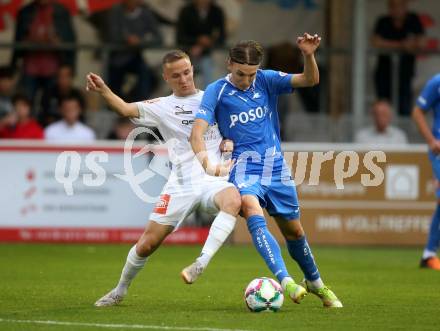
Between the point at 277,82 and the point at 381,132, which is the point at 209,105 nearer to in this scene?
the point at 277,82

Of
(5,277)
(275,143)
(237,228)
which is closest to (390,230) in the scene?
(237,228)

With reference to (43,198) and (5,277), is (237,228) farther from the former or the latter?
(5,277)

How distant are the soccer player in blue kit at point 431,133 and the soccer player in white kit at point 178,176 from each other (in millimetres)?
4402

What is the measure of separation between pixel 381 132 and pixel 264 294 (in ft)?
32.7

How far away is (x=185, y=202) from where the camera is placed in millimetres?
9234

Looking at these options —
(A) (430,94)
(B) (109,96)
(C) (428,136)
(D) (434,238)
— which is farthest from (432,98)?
(B) (109,96)

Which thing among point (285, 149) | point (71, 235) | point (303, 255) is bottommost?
point (71, 235)

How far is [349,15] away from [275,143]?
1150 cm

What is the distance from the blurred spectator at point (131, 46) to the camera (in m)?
19.2

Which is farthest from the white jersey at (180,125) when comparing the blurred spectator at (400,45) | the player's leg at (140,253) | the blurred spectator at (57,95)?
the blurred spectator at (400,45)

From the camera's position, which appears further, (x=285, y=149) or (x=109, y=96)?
(x=285, y=149)

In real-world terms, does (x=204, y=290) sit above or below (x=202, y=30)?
above

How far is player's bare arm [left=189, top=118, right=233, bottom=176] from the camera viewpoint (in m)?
8.84

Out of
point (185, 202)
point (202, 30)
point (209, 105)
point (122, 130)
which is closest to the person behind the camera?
point (209, 105)
